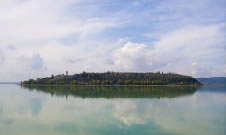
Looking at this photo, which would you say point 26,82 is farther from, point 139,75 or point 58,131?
point 58,131

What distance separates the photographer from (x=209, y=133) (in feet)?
44.5

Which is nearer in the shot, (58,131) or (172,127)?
(58,131)

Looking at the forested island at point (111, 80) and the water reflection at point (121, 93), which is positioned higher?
the forested island at point (111, 80)

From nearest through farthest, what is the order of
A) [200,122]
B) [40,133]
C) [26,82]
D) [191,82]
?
1. [40,133]
2. [200,122]
3. [191,82]
4. [26,82]

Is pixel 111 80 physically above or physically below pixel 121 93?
above

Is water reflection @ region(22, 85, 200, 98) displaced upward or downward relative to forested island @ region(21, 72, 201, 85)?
downward

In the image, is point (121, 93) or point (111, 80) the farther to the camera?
point (111, 80)

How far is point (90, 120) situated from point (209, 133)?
10.3 metres

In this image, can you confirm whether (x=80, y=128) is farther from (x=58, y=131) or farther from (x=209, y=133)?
(x=209, y=133)

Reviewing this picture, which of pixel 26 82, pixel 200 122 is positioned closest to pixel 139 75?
pixel 26 82

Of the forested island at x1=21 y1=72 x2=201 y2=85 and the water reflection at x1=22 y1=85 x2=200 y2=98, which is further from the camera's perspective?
the forested island at x1=21 y1=72 x2=201 y2=85

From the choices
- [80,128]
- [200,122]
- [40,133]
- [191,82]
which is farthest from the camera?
[191,82]

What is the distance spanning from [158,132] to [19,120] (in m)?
13.1

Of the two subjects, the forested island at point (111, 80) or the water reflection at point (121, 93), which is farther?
the forested island at point (111, 80)
